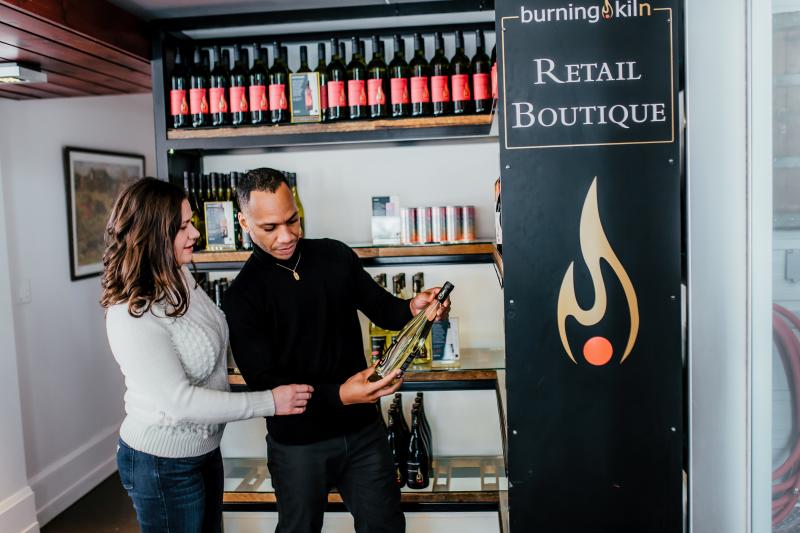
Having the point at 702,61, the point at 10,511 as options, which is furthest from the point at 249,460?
the point at 702,61

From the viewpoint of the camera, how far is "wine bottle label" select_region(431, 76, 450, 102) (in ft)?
9.23

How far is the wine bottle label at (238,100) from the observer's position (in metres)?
2.93

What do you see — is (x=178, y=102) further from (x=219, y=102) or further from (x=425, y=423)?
(x=425, y=423)

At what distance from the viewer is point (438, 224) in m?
2.97

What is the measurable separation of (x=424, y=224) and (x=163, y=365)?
1.44 m

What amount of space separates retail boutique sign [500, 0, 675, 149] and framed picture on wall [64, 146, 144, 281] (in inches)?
141

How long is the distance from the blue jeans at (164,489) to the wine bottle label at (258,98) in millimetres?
1529

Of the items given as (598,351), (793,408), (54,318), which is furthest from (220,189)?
(793,408)

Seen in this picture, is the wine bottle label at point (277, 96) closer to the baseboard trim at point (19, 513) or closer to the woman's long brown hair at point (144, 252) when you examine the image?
the woman's long brown hair at point (144, 252)

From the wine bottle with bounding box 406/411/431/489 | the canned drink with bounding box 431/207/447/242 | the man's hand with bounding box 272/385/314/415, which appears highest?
the canned drink with bounding box 431/207/447/242

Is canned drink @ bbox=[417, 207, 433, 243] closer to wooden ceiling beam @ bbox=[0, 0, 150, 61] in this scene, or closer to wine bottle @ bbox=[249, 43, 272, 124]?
wine bottle @ bbox=[249, 43, 272, 124]

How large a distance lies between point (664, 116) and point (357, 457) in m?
1.46

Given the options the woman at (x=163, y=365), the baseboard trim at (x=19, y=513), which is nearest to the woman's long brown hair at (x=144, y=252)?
the woman at (x=163, y=365)

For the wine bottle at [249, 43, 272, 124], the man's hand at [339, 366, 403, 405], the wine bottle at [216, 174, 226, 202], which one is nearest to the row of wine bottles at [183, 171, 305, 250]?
the wine bottle at [216, 174, 226, 202]
